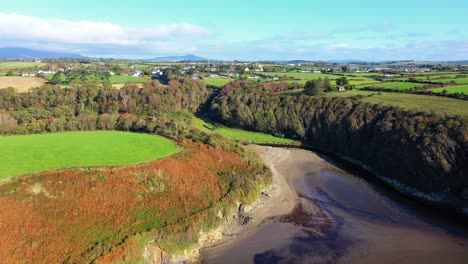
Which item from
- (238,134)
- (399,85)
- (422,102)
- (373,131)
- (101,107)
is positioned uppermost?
(399,85)

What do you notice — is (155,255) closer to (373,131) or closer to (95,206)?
(95,206)

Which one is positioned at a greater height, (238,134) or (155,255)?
(238,134)

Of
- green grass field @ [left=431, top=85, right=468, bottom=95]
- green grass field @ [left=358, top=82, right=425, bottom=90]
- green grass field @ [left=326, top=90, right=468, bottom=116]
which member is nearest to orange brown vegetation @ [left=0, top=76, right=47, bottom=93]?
green grass field @ [left=326, top=90, right=468, bottom=116]

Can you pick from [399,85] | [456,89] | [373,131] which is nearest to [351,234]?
[373,131]

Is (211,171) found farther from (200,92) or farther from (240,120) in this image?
(200,92)

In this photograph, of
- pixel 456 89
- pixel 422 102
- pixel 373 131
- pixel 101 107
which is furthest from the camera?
pixel 101 107

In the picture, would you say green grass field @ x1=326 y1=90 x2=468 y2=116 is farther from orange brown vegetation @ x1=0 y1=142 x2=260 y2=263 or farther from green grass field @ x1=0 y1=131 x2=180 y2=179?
green grass field @ x1=0 y1=131 x2=180 y2=179
